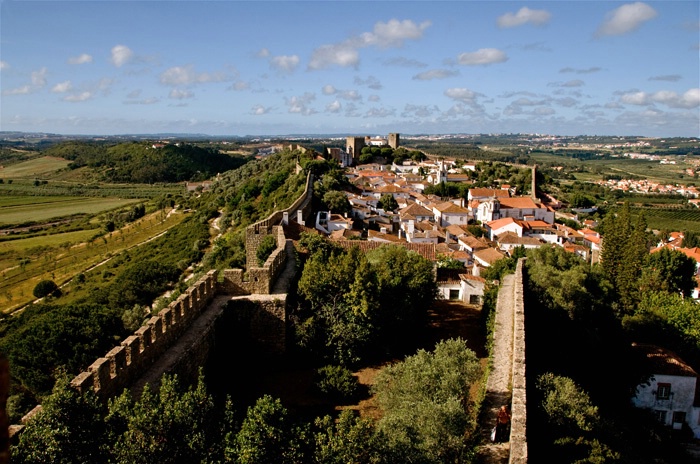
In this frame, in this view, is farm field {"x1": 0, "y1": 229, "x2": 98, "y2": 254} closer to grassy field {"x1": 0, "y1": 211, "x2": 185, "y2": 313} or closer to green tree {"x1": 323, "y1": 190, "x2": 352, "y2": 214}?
grassy field {"x1": 0, "y1": 211, "x2": 185, "y2": 313}

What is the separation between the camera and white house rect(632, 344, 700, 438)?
58.6ft

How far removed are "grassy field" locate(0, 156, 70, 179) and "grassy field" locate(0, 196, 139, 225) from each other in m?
30.3

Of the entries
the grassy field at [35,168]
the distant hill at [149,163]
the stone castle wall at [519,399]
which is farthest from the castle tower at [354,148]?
the stone castle wall at [519,399]

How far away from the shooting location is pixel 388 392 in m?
7.89

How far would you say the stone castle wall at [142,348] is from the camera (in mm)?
6090

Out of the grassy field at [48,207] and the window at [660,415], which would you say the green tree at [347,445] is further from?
the grassy field at [48,207]

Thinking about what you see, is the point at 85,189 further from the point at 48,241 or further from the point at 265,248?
the point at 265,248

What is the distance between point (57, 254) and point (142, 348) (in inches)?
1680

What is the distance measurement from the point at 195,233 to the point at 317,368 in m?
31.6

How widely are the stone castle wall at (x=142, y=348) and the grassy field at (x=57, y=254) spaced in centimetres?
2577

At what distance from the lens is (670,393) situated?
18.0 m

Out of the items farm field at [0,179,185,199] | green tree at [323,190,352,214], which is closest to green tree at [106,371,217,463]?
green tree at [323,190,352,214]

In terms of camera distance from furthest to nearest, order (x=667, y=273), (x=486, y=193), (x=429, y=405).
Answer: (x=486, y=193)
(x=667, y=273)
(x=429, y=405)

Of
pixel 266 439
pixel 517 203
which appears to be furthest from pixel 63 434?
pixel 517 203
